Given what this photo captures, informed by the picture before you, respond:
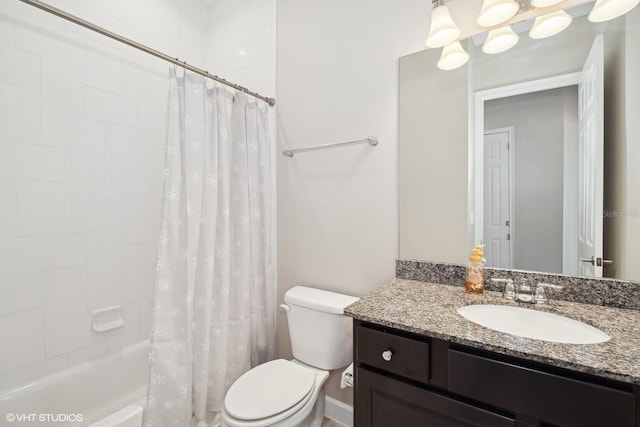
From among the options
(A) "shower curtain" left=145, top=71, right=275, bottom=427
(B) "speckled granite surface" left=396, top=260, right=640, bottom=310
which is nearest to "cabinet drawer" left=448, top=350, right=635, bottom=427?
(B) "speckled granite surface" left=396, top=260, right=640, bottom=310

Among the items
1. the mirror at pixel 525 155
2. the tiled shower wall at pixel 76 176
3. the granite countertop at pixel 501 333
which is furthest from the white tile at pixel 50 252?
the mirror at pixel 525 155

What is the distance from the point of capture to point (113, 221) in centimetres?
183

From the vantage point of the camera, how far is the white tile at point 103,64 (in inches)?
67.3

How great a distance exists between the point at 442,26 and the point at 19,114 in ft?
6.69

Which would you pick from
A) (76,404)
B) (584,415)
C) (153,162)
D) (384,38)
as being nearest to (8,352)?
(76,404)

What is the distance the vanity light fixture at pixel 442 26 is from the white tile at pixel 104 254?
2.05 metres

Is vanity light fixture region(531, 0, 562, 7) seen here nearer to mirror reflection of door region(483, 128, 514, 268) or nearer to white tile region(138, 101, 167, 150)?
mirror reflection of door region(483, 128, 514, 268)

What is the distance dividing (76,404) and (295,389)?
1.20 m

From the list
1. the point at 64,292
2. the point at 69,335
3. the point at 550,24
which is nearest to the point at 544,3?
the point at 550,24

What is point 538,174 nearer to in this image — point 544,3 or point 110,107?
point 544,3

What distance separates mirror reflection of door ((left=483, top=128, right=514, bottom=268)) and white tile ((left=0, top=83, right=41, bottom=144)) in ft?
7.23

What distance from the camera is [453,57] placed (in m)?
1.37

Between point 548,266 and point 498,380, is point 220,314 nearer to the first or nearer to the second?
point 498,380

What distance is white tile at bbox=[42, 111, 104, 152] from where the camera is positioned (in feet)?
5.14
